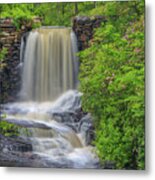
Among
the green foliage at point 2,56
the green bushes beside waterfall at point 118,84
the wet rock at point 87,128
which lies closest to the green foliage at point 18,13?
the green foliage at point 2,56

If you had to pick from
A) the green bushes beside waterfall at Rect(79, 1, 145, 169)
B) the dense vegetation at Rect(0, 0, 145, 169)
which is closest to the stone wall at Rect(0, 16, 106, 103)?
the dense vegetation at Rect(0, 0, 145, 169)

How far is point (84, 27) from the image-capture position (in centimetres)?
293

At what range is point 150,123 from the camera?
2.83m

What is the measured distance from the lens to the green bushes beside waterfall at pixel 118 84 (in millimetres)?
2828

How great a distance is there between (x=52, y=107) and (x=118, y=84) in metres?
0.36

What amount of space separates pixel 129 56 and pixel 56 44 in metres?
0.38

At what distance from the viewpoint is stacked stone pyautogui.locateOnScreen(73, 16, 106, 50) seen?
291 centimetres

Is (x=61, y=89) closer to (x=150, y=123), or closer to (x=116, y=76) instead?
(x=116, y=76)

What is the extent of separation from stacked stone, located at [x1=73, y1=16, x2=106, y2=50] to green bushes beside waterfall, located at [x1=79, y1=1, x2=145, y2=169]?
0.10ft

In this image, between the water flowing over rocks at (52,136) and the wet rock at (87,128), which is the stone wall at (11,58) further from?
the wet rock at (87,128)

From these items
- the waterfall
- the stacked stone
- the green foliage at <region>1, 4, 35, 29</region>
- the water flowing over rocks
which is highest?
the green foliage at <region>1, 4, 35, 29</region>

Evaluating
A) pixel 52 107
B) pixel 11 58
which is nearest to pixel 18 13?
pixel 11 58

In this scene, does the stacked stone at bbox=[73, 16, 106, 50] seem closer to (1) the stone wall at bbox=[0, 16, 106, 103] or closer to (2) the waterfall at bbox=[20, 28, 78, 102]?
(2) the waterfall at bbox=[20, 28, 78, 102]

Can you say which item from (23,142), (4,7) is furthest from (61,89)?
(4,7)
